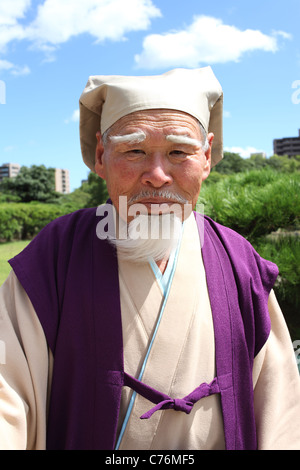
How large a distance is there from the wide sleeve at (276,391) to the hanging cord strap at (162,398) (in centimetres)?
34

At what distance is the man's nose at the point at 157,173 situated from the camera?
4.94 ft

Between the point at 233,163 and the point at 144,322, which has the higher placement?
the point at 233,163

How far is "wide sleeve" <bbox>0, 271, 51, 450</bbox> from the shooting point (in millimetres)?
1414

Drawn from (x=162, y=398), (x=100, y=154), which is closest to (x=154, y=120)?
(x=100, y=154)

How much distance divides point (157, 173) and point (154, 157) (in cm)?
7

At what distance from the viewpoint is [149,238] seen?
1.61 metres

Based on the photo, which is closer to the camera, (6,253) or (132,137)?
(132,137)

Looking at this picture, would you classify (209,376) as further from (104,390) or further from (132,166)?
(132,166)

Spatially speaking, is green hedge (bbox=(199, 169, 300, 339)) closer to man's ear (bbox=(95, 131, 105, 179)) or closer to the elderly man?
the elderly man

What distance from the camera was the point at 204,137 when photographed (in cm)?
169

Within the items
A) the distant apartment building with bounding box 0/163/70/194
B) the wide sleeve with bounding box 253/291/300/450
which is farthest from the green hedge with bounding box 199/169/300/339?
the distant apartment building with bounding box 0/163/70/194

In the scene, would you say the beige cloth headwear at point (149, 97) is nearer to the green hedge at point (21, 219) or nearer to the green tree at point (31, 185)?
the green hedge at point (21, 219)

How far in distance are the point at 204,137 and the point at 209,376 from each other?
39.8 inches

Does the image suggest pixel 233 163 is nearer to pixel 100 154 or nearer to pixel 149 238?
pixel 100 154
